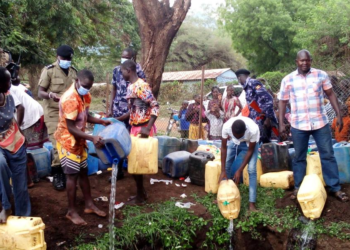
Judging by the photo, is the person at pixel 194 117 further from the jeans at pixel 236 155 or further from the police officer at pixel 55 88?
the police officer at pixel 55 88

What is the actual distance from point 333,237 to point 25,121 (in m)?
4.41

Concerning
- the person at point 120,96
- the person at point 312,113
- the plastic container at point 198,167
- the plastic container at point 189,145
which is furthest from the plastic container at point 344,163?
the person at point 120,96

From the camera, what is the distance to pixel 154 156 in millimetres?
4617

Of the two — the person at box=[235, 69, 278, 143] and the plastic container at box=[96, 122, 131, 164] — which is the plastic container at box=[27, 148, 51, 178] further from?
the person at box=[235, 69, 278, 143]

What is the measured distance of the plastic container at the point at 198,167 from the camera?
5.67 m

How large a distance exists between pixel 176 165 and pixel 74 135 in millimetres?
2310

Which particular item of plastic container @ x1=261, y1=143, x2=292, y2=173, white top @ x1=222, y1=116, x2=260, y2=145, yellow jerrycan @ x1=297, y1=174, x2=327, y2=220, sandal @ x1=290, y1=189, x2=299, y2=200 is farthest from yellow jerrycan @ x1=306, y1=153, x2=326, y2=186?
white top @ x1=222, y1=116, x2=260, y2=145

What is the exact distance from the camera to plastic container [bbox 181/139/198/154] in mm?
6719

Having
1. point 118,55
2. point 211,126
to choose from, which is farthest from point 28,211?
point 118,55

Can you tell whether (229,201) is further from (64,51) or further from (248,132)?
(64,51)

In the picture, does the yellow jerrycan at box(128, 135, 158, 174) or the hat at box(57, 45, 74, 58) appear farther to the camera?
the hat at box(57, 45, 74, 58)

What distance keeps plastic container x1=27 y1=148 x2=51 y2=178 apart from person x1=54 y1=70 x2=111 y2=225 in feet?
5.51

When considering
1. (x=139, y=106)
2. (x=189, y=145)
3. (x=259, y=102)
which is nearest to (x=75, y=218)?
(x=139, y=106)

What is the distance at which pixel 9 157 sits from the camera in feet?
12.0
